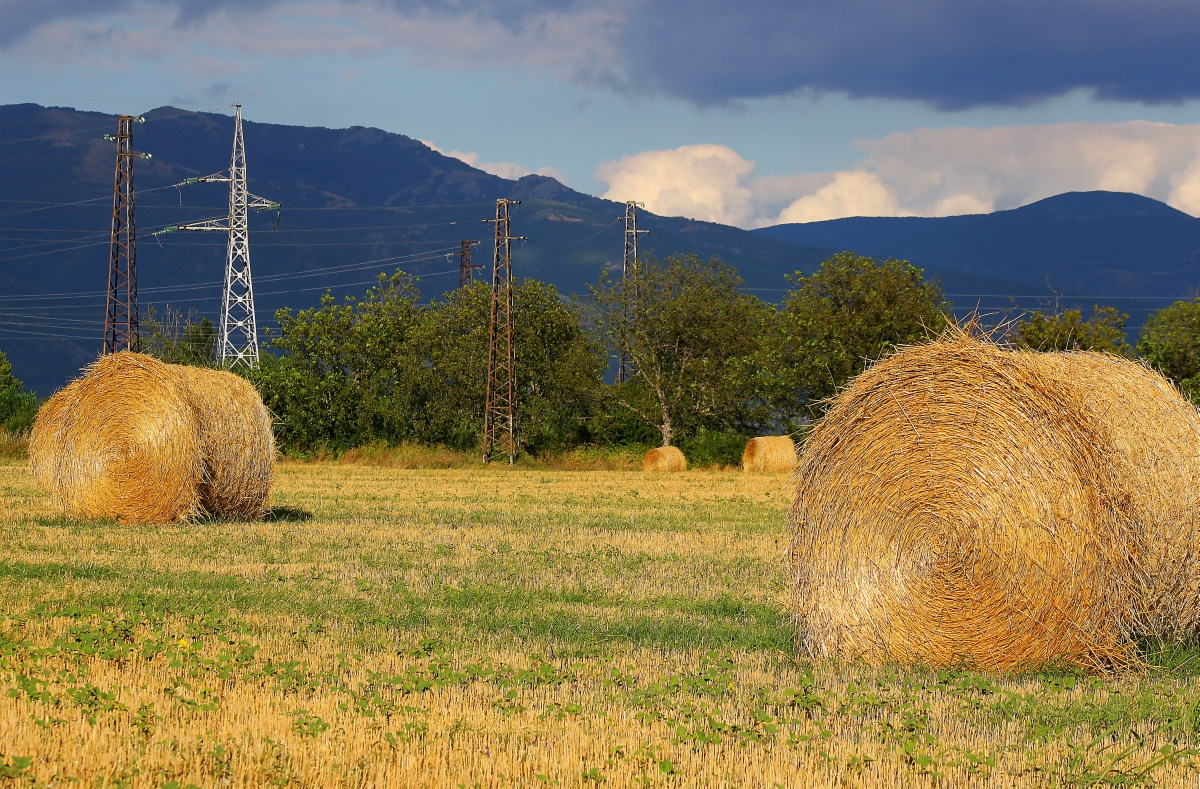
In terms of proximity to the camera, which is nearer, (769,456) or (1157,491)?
(1157,491)

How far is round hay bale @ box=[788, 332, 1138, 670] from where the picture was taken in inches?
391

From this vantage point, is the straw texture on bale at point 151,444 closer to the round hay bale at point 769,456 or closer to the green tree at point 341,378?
the round hay bale at point 769,456

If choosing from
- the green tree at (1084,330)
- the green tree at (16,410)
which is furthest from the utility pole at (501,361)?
the green tree at (1084,330)

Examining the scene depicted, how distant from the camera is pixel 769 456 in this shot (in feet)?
133

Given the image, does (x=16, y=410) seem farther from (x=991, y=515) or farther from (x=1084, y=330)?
(x=991, y=515)

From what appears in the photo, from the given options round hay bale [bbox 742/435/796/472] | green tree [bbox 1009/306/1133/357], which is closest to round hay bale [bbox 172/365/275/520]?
round hay bale [bbox 742/435/796/472]

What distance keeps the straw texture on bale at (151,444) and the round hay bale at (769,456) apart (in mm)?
22008

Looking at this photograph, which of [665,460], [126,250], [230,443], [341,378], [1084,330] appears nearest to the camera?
[230,443]

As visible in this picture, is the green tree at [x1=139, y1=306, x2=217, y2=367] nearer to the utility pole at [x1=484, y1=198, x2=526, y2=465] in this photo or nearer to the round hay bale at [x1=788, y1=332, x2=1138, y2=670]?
the utility pole at [x1=484, y1=198, x2=526, y2=465]

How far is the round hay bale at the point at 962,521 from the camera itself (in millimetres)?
9930

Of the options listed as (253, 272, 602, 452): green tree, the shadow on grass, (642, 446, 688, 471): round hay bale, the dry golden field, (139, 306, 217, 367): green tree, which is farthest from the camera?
(139, 306, 217, 367): green tree

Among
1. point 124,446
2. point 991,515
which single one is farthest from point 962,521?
point 124,446

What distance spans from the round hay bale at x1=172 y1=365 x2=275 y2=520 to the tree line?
25002 mm

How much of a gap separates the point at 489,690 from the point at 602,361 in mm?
42353
